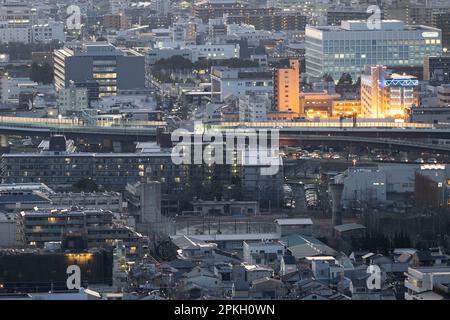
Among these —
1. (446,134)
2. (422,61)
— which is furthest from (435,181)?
(422,61)

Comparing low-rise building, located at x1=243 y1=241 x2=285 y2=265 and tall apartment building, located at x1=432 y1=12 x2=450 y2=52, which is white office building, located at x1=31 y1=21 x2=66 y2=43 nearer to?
tall apartment building, located at x1=432 y1=12 x2=450 y2=52

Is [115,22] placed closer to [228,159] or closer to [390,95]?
[390,95]

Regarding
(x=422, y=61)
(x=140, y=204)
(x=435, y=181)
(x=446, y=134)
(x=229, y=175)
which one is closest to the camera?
(x=140, y=204)

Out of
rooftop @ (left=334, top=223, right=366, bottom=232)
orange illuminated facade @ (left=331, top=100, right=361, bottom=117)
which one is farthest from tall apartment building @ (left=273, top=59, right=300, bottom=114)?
rooftop @ (left=334, top=223, right=366, bottom=232)

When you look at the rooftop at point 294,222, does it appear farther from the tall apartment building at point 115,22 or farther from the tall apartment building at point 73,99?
the tall apartment building at point 115,22

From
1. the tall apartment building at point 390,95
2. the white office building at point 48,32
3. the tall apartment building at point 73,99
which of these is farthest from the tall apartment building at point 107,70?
the white office building at point 48,32

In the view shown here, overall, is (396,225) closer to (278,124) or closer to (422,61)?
(278,124)

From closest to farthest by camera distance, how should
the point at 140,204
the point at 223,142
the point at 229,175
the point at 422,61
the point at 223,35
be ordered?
the point at 140,204
the point at 229,175
the point at 223,142
the point at 422,61
the point at 223,35
